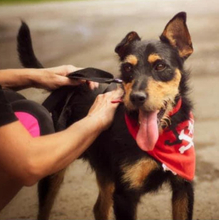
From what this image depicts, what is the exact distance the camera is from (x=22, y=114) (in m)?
1.52

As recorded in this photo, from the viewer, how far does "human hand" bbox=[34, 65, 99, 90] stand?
167 cm

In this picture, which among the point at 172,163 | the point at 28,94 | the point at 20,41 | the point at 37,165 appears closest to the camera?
the point at 37,165

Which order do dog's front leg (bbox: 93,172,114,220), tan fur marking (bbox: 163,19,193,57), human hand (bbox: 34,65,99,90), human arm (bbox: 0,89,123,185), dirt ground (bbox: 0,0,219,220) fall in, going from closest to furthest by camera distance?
human arm (bbox: 0,89,123,185) → tan fur marking (bbox: 163,19,193,57) → human hand (bbox: 34,65,99,90) → dog's front leg (bbox: 93,172,114,220) → dirt ground (bbox: 0,0,219,220)

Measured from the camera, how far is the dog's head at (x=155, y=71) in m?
1.35

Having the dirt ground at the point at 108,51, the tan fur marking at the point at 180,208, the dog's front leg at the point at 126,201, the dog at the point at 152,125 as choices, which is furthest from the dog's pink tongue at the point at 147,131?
the dirt ground at the point at 108,51

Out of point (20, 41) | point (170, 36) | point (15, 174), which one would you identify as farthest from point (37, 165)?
point (20, 41)

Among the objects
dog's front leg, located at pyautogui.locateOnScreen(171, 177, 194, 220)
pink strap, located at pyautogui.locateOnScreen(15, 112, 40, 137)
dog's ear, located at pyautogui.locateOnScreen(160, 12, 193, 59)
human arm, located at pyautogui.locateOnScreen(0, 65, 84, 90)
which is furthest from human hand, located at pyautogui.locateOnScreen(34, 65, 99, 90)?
dog's front leg, located at pyautogui.locateOnScreen(171, 177, 194, 220)

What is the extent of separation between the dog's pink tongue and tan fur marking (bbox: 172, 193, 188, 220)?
34cm

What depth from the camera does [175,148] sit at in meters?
1.48

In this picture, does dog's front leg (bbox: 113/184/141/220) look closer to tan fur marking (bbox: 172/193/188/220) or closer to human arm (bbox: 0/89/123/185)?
tan fur marking (bbox: 172/193/188/220)

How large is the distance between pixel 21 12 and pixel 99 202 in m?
1.04

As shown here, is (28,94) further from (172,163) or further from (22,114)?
(172,163)

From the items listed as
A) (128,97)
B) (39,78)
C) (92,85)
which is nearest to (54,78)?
(39,78)

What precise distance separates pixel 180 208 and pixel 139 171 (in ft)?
0.89
